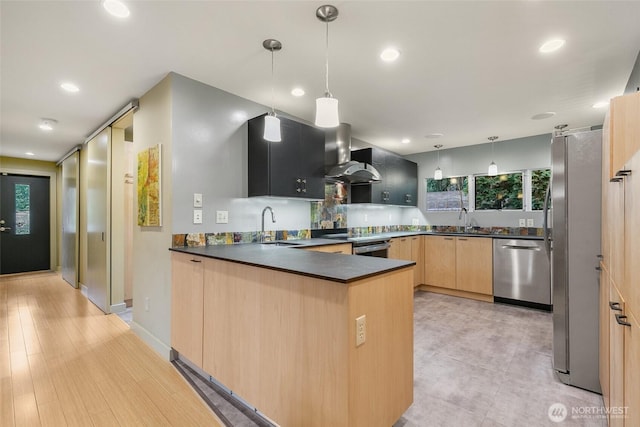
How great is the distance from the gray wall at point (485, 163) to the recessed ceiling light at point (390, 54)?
3607 mm

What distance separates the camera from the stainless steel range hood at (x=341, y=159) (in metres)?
3.70

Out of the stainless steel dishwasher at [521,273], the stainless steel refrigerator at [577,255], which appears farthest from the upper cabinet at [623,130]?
the stainless steel dishwasher at [521,273]

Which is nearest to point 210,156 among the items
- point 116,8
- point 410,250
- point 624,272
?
point 116,8

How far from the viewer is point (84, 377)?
227 centimetres

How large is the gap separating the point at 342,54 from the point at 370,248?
2.32 m

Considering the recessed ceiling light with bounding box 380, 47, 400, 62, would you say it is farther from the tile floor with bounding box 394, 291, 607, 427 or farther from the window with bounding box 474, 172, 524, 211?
the window with bounding box 474, 172, 524, 211

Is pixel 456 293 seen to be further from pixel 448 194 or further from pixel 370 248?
pixel 370 248

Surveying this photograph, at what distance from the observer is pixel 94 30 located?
194 centimetres

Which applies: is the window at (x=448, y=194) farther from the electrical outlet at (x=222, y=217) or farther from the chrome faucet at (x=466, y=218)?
the electrical outlet at (x=222, y=217)

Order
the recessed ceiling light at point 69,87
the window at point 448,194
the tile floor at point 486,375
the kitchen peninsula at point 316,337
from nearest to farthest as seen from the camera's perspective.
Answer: the kitchen peninsula at point 316,337 → the tile floor at point 486,375 → the recessed ceiling light at point 69,87 → the window at point 448,194

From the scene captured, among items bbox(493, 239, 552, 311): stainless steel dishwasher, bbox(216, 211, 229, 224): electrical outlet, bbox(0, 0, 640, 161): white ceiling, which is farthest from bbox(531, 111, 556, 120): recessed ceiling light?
bbox(216, 211, 229, 224): electrical outlet

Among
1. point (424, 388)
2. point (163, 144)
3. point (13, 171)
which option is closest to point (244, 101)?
point (163, 144)

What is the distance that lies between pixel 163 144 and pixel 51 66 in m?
1.02

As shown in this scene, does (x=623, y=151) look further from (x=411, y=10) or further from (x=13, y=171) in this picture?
(x=13, y=171)
